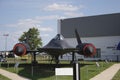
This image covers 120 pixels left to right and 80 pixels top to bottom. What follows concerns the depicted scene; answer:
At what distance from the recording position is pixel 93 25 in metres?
57.5

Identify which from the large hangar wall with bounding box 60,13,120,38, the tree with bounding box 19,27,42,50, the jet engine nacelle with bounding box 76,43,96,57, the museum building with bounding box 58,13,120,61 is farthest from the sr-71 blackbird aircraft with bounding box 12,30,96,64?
the tree with bounding box 19,27,42,50

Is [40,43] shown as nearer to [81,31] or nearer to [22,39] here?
[22,39]

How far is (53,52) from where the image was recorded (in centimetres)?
2169

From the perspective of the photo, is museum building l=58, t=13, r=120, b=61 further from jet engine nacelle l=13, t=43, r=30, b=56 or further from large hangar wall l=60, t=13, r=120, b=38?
jet engine nacelle l=13, t=43, r=30, b=56

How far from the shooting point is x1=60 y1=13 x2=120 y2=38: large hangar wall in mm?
→ 54469

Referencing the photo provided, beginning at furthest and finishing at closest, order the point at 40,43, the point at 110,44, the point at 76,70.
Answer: the point at 40,43 → the point at 110,44 → the point at 76,70

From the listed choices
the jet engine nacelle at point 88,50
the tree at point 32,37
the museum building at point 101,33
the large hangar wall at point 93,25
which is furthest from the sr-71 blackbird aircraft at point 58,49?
the tree at point 32,37

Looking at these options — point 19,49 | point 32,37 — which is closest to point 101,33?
point 32,37

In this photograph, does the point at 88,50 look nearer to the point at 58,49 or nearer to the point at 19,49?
the point at 58,49

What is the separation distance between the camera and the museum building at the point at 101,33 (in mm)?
53281

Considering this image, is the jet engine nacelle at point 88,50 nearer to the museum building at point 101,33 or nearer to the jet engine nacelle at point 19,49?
the jet engine nacelle at point 19,49

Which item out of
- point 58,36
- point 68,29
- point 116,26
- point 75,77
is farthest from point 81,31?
point 75,77

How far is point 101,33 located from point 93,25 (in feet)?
9.07

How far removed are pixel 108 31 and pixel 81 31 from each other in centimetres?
641
